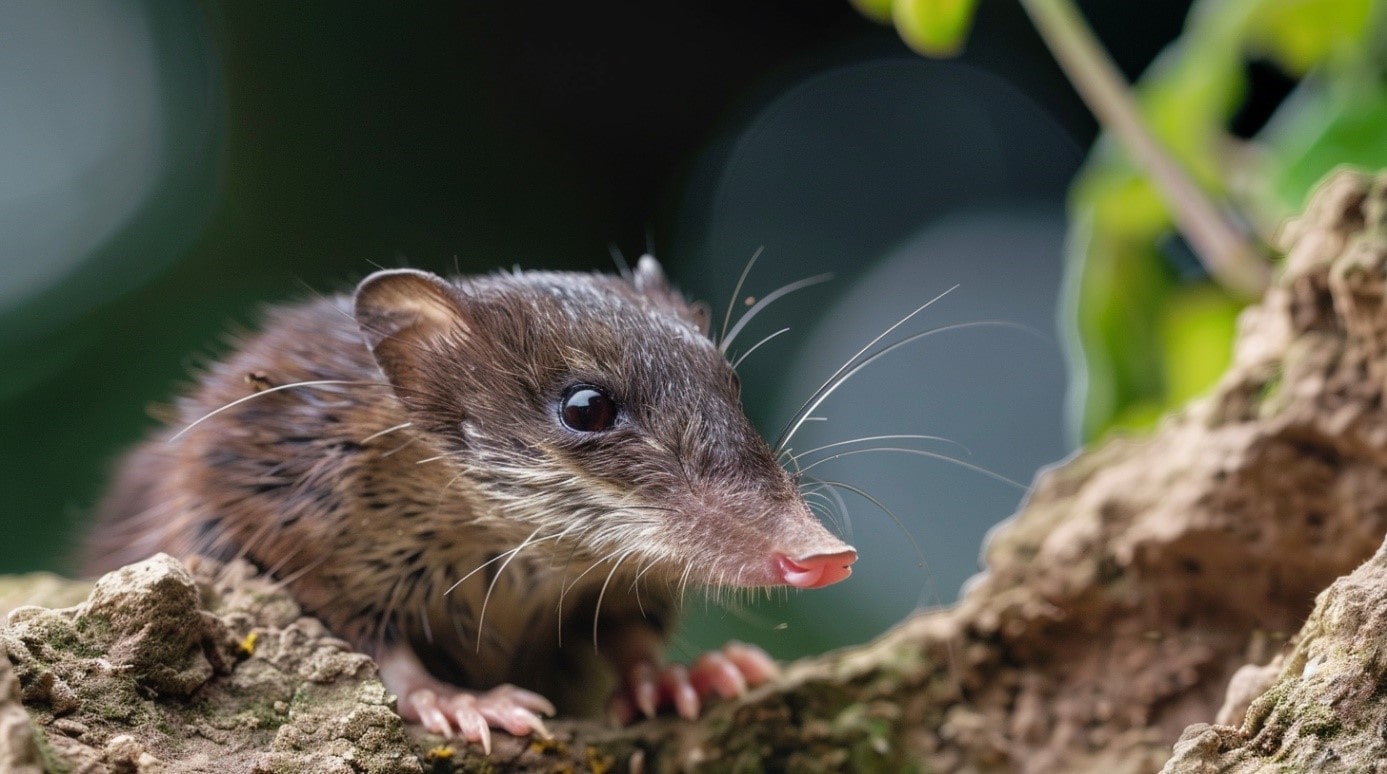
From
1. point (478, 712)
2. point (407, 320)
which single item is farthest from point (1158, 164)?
point (478, 712)

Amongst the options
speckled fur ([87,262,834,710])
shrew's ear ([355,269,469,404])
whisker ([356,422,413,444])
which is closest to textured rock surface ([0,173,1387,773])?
speckled fur ([87,262,834,710])

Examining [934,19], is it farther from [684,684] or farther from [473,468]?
[684,684]

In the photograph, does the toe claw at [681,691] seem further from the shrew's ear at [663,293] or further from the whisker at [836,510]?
the shrew's ear at [663,293]

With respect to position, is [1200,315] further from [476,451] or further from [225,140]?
[225,140]

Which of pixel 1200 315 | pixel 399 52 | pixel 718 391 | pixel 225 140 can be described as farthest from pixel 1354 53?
pixel 225 140

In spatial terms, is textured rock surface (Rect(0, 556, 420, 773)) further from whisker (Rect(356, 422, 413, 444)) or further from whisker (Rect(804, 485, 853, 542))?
whisker (Rect(804, 485, 853, 542))

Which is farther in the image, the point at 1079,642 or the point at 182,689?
the point at 1079,642
